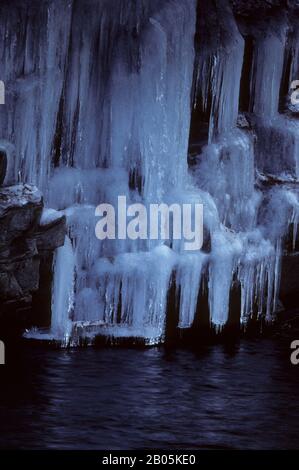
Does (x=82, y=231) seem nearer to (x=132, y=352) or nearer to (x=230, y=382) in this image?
(x=132, y=352)

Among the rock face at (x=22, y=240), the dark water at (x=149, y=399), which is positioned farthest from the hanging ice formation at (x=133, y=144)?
the dark water at (x=149, y=399)

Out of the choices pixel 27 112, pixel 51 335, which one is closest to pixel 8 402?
pixel 51 335

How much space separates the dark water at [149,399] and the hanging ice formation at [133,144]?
1.41 metres

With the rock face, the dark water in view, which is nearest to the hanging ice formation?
the rock face

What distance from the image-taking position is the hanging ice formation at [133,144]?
25.1 meters

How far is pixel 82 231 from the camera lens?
2634cm

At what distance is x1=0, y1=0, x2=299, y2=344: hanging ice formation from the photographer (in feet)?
82.3

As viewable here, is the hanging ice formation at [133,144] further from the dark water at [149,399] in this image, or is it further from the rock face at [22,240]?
the dark water at [149,399]

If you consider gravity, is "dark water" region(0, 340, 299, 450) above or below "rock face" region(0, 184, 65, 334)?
below

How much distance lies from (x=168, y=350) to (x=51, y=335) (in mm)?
2503

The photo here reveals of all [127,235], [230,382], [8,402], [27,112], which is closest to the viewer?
[8,402]

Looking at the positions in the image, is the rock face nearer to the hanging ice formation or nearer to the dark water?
the hanging ice formation

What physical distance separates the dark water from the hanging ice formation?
4.63 ft
